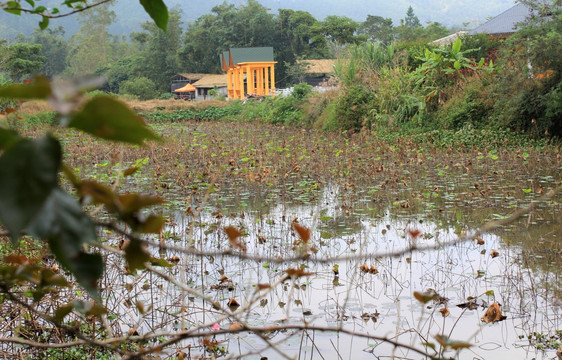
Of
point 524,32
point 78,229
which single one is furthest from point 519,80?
point 78,229

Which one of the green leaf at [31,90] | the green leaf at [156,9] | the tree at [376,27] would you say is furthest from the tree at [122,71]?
the green leaf at [31,90]

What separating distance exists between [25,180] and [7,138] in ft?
0.15

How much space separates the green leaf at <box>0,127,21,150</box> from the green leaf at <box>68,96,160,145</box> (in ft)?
0.12

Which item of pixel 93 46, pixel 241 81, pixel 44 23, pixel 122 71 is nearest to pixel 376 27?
pixel 122 71

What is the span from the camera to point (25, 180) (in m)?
0.30

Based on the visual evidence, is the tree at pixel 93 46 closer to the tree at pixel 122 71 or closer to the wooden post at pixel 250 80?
the tree at pixel 122 71

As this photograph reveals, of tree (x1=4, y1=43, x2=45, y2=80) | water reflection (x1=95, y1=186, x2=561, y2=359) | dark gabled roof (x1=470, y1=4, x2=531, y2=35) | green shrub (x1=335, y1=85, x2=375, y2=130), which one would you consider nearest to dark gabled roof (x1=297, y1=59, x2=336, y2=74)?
dark gabled roof (x1=470, y1=4, x2=531, y2=35)

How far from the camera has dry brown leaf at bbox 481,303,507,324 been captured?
9.42ft

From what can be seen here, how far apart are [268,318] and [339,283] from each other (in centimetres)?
68

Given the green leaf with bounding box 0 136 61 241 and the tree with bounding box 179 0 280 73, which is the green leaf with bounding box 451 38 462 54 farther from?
the tree with bounding box 179 0 280 73

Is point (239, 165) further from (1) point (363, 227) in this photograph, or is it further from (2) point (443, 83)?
(2) point (443, 83)

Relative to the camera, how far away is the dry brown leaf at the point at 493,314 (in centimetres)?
287

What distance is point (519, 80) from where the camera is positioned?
29.3 feet

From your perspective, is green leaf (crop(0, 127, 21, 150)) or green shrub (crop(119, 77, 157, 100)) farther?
green shrub (crop(119, 77, 157, 100))
